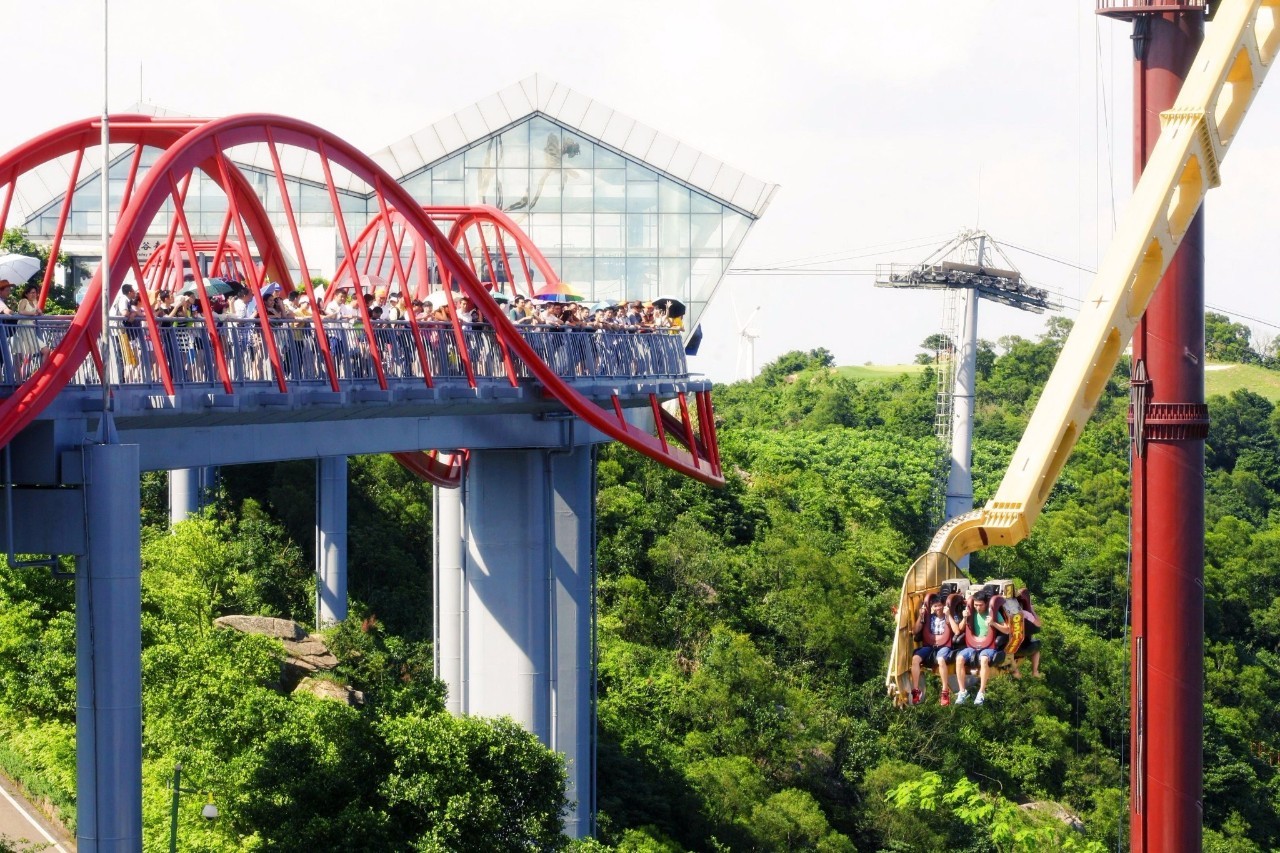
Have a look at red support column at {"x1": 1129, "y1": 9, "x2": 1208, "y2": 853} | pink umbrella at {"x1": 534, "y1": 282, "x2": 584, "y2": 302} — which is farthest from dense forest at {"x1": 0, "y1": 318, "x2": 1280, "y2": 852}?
red support column at {"x1": 1129, "y1": 9, "x2": 1208, "y2": 853}

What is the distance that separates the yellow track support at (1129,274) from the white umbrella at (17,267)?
15863mm

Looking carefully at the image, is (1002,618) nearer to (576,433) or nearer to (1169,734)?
(1169,734)

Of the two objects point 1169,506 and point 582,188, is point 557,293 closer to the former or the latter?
point 582,188

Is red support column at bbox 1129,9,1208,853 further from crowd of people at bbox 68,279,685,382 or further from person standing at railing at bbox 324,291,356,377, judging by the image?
person standing at railing at bbox 324,291,356,377

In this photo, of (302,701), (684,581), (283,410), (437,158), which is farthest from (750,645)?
(283,410)

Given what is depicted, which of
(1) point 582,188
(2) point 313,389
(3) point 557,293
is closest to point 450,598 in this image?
(3) point 557,293

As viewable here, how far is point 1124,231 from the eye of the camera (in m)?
17.1

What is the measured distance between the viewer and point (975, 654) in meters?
16.1

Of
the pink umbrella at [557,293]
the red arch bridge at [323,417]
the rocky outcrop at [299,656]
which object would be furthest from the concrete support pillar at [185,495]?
the pink umbrella at [557,293]

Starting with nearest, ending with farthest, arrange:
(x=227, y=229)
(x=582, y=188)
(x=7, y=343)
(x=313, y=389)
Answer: (x=7, y=343)
(x=313, y=389)
(x=227, y=229)
(x=582, y=188)

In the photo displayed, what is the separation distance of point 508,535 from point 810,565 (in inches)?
1109

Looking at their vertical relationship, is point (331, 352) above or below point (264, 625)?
above

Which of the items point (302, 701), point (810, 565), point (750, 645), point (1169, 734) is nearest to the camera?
point (1169, 734)

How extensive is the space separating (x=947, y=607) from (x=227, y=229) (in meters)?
18.3
